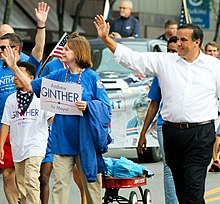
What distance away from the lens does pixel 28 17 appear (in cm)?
3108

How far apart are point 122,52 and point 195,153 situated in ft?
3.90

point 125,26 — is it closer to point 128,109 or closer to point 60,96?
point 128,109

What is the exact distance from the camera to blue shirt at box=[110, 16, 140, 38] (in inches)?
728

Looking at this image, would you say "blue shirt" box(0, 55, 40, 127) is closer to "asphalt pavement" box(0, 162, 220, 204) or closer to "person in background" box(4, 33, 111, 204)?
"person in background" box(4, 33, 111, 204)

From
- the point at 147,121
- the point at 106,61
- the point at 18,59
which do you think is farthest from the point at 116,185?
the point at 106,61

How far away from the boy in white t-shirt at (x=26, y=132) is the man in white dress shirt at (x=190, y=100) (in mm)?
1581

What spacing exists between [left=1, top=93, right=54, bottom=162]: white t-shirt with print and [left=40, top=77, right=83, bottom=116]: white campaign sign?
0.69 m

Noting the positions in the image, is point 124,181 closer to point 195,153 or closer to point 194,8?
point 195,153

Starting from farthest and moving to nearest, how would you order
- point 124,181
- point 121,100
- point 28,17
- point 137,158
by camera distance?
point 28,17 → point 137,158 → point 121,100 → point 124,181

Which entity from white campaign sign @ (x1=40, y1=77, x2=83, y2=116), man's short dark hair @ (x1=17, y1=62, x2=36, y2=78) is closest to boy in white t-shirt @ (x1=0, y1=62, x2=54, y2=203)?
man's short dark hair @ (x1=17, y1=62, x2=36, y2=78)

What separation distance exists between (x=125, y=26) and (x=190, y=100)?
9969 millimetres

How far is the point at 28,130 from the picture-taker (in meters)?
9.78

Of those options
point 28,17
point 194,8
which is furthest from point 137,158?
point 194,8

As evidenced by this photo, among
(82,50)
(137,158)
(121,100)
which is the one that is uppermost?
(82,50)
